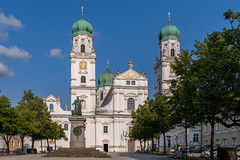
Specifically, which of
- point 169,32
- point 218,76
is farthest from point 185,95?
point 169,32

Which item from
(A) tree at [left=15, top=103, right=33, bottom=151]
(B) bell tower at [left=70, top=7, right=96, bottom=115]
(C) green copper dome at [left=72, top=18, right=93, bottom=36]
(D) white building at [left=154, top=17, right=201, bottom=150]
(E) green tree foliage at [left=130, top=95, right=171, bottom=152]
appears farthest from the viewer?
(C) green copper dome at [left=72, top=18, right=93, bottom=36]

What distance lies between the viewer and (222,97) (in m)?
25.6

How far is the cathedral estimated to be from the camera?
276 ft

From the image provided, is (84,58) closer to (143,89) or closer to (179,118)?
(143,89)

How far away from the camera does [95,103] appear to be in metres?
86.5

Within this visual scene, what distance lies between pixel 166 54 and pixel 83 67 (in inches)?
827

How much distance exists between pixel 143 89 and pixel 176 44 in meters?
14.7

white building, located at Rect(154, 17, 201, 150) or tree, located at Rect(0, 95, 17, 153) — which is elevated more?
white building, located at Rect(154, 17, 201, 150)

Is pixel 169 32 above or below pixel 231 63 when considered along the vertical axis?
above

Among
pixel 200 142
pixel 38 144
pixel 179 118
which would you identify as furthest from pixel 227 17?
pixel 38 144

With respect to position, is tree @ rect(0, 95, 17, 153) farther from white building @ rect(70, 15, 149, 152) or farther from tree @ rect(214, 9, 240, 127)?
white building @ rect(70, 15, 149, 152)

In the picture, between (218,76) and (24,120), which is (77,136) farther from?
(218,76)

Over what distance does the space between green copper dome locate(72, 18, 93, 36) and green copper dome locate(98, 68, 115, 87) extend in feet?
86.3

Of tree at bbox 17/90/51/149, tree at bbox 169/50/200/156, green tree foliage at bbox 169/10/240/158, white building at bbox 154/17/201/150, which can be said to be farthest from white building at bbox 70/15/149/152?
green tree foliage at bbox 169/10/240/158
